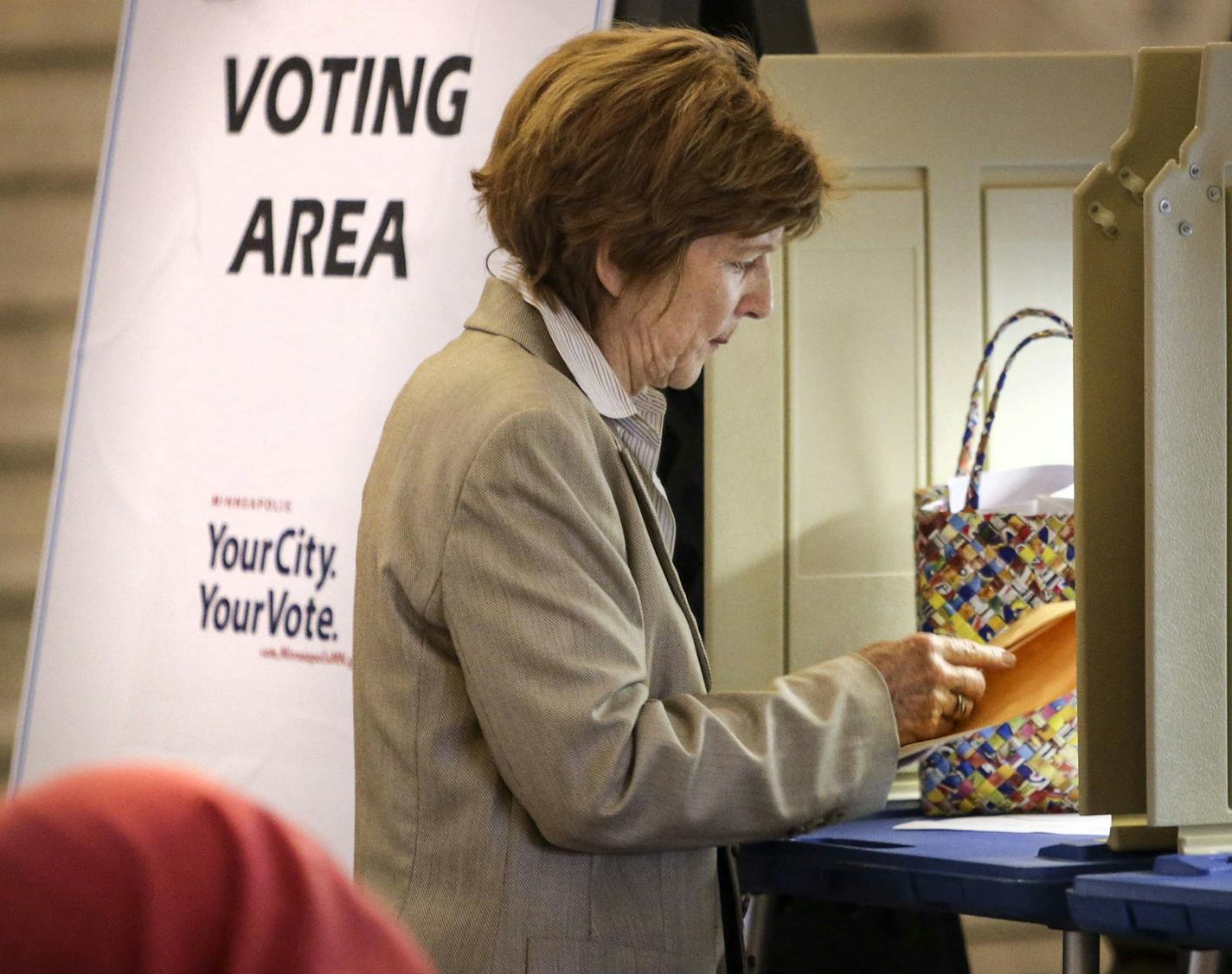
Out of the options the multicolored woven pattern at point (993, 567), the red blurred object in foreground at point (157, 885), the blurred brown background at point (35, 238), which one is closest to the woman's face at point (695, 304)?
the multicolored woven pattern at point (993, 567)

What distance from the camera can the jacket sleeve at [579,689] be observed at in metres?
1.24

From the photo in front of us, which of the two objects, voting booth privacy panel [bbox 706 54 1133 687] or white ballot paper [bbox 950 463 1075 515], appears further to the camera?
voting booth privacy panel [bbox 706 54 1133 687]

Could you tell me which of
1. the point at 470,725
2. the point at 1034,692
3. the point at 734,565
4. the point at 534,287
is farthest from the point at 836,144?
the point at 470,725

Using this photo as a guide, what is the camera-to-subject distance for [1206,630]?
1.26 m

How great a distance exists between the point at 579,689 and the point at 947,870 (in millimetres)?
343

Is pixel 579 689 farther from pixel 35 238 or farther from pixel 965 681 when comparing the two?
pixel 35 238

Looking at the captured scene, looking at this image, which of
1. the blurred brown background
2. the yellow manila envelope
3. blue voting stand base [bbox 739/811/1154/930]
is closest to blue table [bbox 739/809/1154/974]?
blue voting stand base [bbox 739/811/1154/930]

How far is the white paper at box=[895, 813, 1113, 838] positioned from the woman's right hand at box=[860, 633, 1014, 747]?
150mm

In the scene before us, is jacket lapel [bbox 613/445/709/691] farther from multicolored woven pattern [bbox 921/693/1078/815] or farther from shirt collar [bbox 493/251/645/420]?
multicolored woven pattern [bbox 921/693/1078/815]

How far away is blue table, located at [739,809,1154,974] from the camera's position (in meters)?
1.23

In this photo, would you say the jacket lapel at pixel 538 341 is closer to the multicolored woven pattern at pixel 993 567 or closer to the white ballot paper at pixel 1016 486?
the multicolored woven pattern at pixel 993 567

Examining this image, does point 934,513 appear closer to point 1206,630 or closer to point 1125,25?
point 1206,630

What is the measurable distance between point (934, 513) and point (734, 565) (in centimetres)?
41

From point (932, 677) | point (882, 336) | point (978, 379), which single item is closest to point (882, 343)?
point (882, 336)
